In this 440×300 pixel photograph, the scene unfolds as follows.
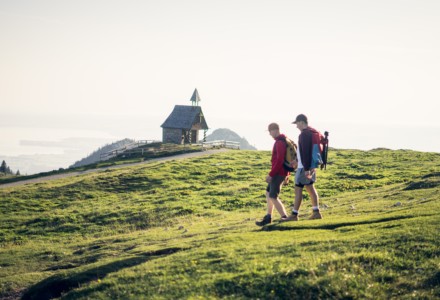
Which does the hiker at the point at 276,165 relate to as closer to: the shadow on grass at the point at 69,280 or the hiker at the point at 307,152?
the hiker at the point at 307,152

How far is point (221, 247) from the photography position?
13.6 meters

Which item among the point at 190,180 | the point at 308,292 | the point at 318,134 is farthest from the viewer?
the point at 190,180

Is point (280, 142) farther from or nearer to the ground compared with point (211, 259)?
farther from the ground

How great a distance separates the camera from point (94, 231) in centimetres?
2522

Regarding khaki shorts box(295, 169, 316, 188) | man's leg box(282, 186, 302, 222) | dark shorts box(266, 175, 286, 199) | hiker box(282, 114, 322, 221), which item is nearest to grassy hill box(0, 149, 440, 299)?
man's leg box(282, 186, 302, 222)

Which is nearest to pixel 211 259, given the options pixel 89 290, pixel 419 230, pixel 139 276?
pixel 139 276

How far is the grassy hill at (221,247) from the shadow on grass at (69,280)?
4 centimetres

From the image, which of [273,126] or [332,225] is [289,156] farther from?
[332,225]

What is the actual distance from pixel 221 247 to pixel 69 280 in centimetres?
474

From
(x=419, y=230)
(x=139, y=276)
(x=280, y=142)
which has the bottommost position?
(x=139, y=276)

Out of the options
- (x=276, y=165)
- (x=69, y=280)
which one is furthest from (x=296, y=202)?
(x=69, y=280)

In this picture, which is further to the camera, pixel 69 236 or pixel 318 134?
pixel 69 236

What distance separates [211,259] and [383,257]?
4521 mm

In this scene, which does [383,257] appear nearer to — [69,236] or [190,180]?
[69,236]
